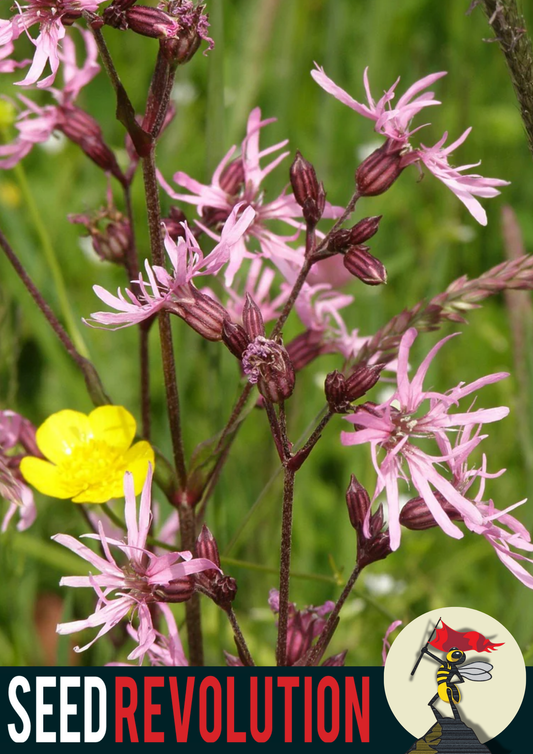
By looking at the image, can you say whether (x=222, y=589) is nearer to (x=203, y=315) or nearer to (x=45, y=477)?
(x=203, y=315)

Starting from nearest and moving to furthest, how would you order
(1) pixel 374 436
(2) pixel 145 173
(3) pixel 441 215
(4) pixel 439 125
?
(1) pixel 374 436, (2) pixel 145 173, (3) pixel 441 215, (4) pixel 439 125

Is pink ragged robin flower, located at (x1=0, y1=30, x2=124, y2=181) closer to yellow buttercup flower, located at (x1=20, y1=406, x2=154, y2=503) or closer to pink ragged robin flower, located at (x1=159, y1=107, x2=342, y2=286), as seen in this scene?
pink ragged robin flower, located at (x1=159, y1=107, x2=342, y2=286)

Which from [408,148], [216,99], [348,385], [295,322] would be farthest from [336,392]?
[295,322]

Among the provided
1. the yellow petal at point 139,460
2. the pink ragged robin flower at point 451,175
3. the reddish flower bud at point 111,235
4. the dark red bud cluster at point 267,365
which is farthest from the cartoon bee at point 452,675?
the reddish flower bud at point 111,235

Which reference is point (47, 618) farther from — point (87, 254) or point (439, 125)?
point (439, 125)

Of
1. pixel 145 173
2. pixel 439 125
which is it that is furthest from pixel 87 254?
pixel 145 173

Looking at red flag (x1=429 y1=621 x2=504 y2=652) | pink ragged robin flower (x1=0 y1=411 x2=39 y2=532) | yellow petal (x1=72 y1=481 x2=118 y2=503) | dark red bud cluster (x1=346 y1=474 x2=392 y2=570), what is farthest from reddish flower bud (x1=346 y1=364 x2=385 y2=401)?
pink ragged robin flower (x1=0 y1=411 x2=39 y2=532)
